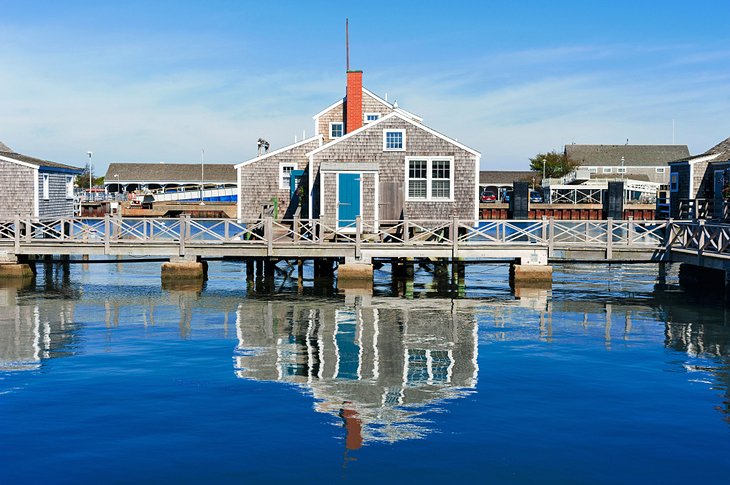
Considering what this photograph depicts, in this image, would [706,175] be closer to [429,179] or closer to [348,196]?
[429,179]

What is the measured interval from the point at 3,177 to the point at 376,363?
2318 cm

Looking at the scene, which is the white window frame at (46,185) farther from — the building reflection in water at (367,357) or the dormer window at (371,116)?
the building reflection in water at (367,357)

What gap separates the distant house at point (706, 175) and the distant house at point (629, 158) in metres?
71.5

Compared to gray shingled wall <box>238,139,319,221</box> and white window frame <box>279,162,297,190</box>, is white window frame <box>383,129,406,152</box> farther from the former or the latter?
white window frame <box>279,162,297,190</box>

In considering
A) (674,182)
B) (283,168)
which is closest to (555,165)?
(674,182)

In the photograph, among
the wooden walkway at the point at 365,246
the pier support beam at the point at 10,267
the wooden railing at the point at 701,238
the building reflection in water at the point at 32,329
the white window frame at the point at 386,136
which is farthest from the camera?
the white window frame at the point at 386,136

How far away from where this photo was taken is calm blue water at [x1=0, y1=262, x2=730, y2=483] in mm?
11297

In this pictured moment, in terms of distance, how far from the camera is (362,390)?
1486cm

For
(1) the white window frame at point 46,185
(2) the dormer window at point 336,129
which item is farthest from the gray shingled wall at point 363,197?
(1) the white window frame at point 46,185

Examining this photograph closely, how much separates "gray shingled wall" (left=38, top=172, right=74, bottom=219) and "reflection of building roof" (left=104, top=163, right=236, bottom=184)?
214 feet

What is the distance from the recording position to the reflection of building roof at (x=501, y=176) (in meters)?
112

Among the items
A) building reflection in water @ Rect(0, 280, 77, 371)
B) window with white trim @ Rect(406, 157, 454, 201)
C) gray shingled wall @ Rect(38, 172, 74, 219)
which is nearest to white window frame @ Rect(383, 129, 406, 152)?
window with white trim @ Rect(406, 157, 454, 201)

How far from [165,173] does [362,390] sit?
9445 cm

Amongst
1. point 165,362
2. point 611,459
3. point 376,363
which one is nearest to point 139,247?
point 165,362
